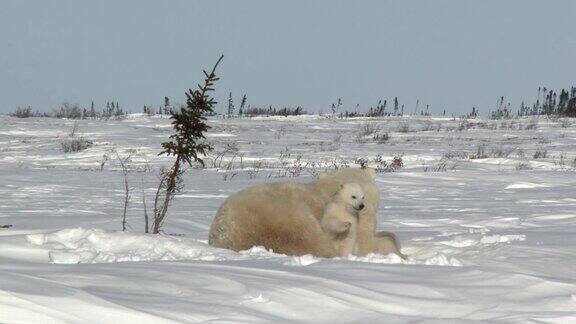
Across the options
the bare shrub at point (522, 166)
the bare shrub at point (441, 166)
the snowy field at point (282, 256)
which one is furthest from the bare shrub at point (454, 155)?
the bare shrub at point (522, 166)

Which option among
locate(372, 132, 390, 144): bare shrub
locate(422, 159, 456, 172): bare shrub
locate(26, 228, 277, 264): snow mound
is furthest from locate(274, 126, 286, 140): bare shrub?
locate(26, 228, 277, 264): snow mound

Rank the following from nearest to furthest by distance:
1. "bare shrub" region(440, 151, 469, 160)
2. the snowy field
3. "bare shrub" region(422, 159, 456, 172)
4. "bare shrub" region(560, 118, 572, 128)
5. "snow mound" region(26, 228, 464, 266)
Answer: the snowy field < "snow mound" region(26, 228, 464, 266) < "bare shrub" region(422, 159, 456, 172) < "bare shrub" region(440, 151, 469, 160) < "bare shrub" region(560, 118, 572, 128)

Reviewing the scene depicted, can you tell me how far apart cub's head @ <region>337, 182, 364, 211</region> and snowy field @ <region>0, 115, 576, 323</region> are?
1.19ft

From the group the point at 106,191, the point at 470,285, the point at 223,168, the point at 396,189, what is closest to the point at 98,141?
the point at 223,168

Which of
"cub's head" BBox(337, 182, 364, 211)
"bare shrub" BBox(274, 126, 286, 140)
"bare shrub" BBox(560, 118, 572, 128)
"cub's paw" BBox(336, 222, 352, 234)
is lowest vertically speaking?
"bare shrub" BBox(274, 126, 286, 140)

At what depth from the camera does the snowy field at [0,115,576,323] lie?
285cm

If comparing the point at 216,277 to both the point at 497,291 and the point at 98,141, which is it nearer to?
the point at 497,291

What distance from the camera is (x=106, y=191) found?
10602 mm

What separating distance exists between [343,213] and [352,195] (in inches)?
5.2

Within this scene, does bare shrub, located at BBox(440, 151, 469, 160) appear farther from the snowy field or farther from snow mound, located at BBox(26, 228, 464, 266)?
snow mound, located at BBox(26, 228, 464, 266)

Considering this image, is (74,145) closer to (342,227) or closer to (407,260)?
(342,227)

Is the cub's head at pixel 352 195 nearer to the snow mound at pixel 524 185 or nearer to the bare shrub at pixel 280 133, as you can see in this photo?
the snow mound at pixel 524 185

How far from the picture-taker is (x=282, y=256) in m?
4.57

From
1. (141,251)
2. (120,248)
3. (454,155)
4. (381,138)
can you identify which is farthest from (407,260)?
(381,138)
